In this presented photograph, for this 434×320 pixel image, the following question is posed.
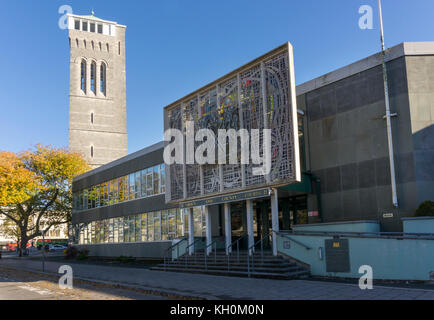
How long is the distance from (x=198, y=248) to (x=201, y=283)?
710 centimetres

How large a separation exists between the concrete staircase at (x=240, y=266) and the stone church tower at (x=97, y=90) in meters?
48.1

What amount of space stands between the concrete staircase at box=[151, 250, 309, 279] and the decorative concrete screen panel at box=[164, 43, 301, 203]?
9.11 ft

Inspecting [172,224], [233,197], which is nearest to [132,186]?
[172,224]

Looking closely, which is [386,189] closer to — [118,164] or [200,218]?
[200,218]

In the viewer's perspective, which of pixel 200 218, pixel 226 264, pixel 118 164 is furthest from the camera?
pixel 118 164

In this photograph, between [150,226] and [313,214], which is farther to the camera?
[150,226]

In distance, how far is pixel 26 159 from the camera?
1848 inches

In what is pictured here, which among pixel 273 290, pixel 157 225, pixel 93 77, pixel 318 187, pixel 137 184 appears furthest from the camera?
pixel 93 77

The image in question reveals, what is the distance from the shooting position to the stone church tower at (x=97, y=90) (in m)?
66.2

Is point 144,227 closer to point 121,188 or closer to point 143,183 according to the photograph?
point 143,183

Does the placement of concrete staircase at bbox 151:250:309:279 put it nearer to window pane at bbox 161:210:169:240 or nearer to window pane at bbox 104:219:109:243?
window pane at bbox 161:210:169:240

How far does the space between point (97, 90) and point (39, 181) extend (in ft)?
88.8

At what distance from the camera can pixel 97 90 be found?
229ft
